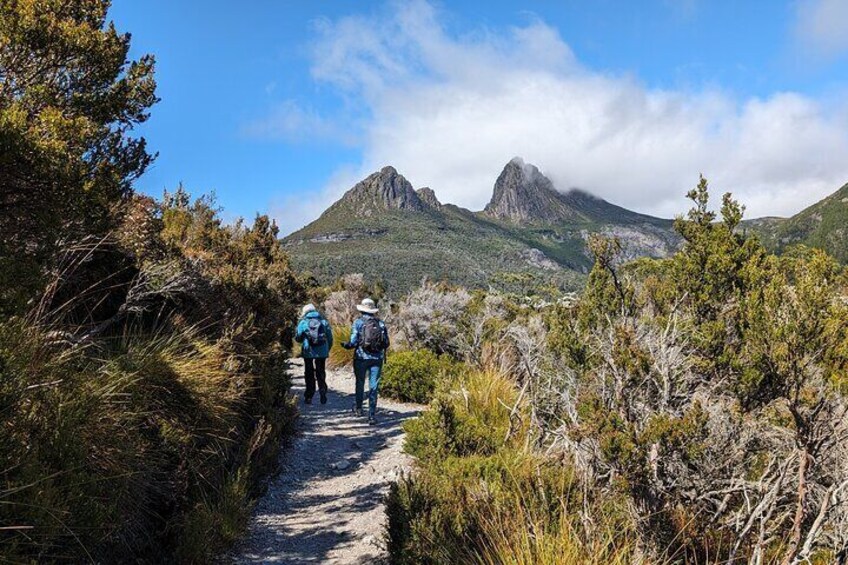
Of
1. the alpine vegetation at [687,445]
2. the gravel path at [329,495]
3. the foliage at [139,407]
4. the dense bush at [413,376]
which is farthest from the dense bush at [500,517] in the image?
the dense bush at [413,376]

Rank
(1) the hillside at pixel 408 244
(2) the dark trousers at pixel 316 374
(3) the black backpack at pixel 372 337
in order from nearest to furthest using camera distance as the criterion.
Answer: (3) the black backpack at pixel 372 337 < (2) the dark trousers at pixel 316 374 < (1) the hillside at pixel 408 244

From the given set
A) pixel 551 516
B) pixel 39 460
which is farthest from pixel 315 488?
pixel 39 460

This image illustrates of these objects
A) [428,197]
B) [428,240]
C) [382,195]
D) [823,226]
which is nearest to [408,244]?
[428,240]

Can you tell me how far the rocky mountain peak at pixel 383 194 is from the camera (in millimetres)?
117438

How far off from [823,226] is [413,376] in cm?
14687

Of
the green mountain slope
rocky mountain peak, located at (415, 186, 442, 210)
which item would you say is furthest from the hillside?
the green mountain slope

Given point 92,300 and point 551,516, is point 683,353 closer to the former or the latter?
point 551,516

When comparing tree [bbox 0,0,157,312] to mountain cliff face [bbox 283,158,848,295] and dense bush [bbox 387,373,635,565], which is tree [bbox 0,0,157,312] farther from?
mountain cliff face [bbox 283,158,848,295]

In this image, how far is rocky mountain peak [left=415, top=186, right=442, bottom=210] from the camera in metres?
149

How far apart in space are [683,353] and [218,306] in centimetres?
531

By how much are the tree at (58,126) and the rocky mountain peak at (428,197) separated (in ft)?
463

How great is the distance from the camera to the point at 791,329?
2879mm

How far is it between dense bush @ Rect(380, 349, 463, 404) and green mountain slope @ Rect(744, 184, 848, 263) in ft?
380

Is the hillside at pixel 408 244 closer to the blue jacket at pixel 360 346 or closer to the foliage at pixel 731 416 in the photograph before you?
the blue jacket at pixel 360 346
